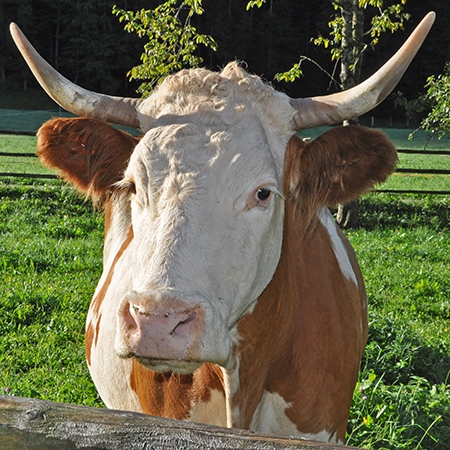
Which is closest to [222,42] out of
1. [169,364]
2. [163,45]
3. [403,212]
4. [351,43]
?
[403,212]

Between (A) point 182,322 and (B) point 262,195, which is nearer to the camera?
(A) point 182,322

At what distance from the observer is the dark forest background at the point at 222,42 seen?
5091 centimetres

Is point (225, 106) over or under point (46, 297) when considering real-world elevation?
over

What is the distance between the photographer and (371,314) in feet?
21.2

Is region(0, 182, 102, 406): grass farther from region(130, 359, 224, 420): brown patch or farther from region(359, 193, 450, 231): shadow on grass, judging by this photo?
region(359, 193, 450, 231): shadow on grass

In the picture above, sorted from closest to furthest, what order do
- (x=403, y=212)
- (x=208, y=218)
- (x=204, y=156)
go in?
(x=208, y=218) → (x=204, y=156) → (x=403, y=212)

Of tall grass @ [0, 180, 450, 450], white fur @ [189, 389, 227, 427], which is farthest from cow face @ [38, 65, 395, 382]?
tall grass @ [0, 180, 450, 450]

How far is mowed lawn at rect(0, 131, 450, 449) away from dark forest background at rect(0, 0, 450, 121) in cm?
3918

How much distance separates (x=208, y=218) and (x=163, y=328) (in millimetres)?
469

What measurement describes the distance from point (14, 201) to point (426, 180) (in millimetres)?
12863

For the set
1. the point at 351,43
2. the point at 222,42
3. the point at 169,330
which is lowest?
the point at 169,330

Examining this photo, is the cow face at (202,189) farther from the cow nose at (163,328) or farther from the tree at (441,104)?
the tree at (441,104)

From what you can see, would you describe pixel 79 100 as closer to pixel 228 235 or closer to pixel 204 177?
pixel 204 177

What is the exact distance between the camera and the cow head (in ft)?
6.90
